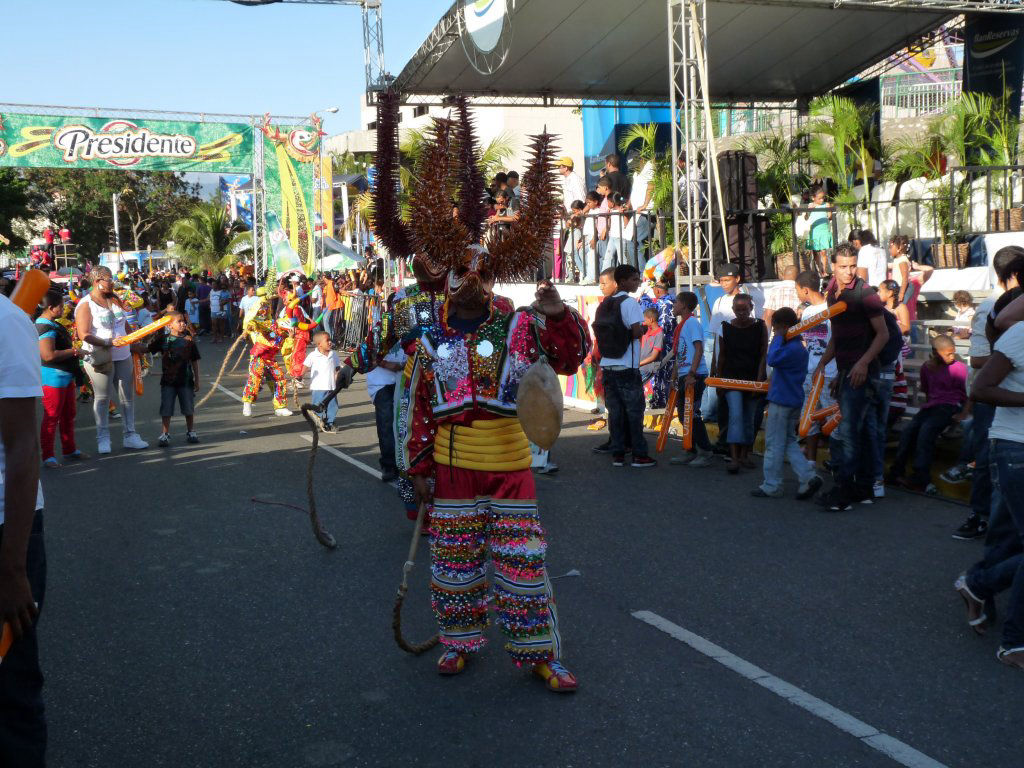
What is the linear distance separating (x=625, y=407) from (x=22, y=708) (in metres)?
7.50

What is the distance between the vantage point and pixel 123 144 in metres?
24.2

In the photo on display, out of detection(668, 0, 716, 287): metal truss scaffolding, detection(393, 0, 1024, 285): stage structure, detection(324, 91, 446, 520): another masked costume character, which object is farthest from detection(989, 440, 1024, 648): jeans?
detection(393, 0, 1024, 285): stage structure

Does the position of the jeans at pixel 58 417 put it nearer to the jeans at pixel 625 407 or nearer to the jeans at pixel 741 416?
the jeans at pixel 625 407

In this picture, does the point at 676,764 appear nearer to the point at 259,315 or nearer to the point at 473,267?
the point at 473,267

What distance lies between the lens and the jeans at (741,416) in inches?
365

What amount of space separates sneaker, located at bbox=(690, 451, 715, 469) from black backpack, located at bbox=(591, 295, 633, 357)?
127 centimetres

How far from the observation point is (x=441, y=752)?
384cm

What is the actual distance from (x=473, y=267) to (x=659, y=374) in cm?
810

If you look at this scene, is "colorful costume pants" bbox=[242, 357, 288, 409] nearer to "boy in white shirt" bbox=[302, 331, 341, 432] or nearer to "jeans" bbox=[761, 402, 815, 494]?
"boy in white shirt" bbox=[302, 331, 341, 432]

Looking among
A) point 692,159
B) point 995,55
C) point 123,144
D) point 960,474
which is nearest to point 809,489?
point 960,474

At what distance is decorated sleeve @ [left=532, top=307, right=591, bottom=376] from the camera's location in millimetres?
4531

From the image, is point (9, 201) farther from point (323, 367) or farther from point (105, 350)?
point (105, 350)

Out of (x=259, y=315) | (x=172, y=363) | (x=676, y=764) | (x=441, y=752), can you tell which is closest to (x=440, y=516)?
(x=441, y=752)

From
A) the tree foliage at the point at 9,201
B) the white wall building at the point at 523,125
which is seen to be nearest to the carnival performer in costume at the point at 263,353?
the tree foliage at the point at 9,201
